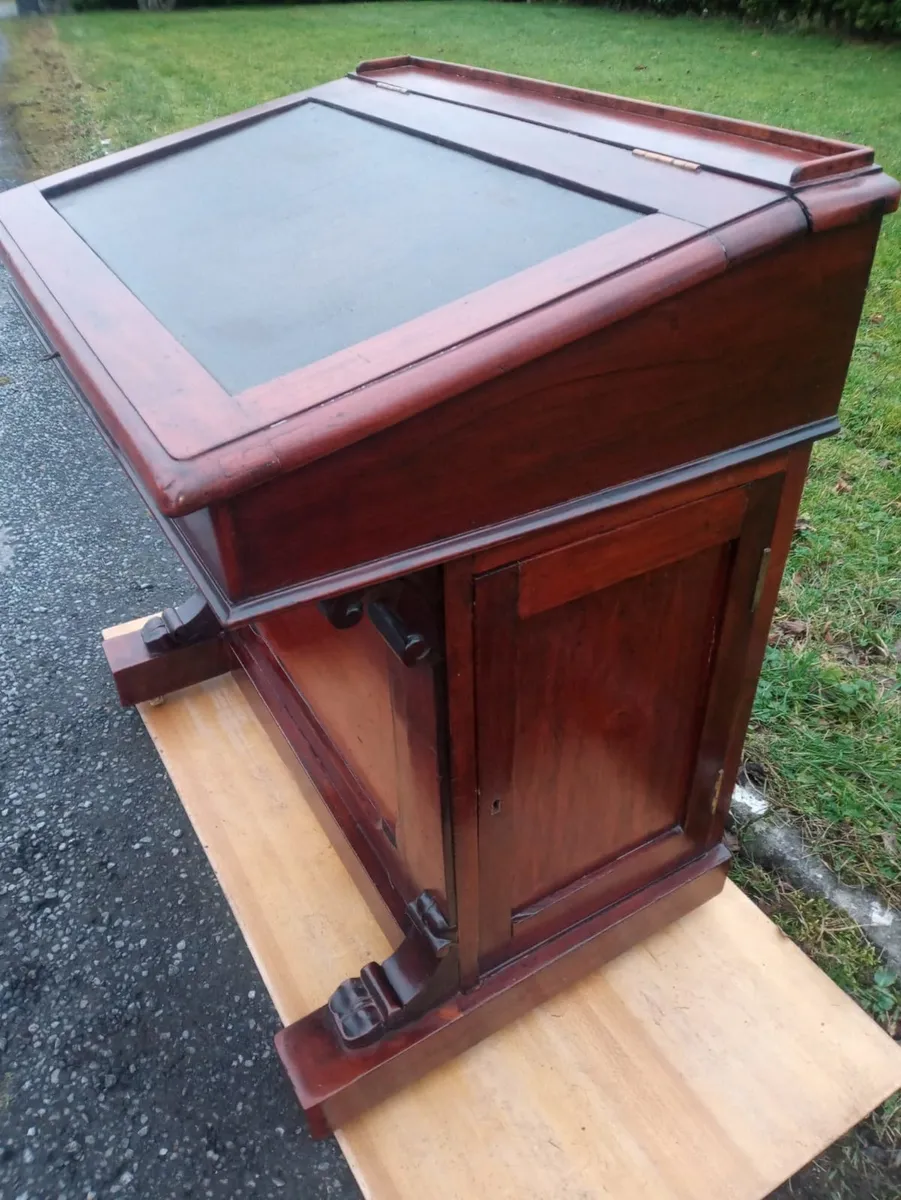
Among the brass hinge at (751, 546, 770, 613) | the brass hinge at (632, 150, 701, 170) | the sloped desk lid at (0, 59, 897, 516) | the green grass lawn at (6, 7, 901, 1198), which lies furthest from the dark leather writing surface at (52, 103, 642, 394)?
the green grass lawn at (6, 7, 901, 1198)

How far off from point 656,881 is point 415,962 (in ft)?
1.37

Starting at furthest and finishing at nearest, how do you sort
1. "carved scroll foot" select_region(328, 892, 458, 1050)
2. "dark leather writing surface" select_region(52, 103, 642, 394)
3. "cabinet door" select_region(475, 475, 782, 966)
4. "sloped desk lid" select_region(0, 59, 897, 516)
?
1. "carved scroll foot" select_region(328, 892, 458, 1050)
2. "cabinet door" select_region(475, 475, 782, 966)
3. "dark leather writing surface" select_region(52, 103, 642, 394)
4. "sloped desk lid" select_region(0, 59, 897, 516)

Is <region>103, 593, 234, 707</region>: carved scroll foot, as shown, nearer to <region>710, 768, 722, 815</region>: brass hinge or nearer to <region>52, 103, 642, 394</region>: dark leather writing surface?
<region>52, 103, 642, 394</region>: dark leather writing surface

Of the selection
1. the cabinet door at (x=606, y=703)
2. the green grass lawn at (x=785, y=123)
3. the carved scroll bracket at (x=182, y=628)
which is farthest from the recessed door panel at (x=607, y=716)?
the carved scroll bracket at (x=182, y=628)

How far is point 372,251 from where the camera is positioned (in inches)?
39.4

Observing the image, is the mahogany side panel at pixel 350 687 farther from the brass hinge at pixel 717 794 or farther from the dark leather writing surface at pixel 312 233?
the brass hinge at pixel 717 794

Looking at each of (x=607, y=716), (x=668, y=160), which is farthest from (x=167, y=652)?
(x=668, y=160)

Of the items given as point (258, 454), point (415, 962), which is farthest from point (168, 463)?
point (415, 962)

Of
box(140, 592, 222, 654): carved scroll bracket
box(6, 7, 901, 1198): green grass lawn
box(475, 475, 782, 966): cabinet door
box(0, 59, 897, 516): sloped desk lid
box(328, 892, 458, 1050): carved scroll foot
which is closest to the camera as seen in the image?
box(0, 59, 897, 516): sloped desk lid

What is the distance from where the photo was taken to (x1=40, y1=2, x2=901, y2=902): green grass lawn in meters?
1.82

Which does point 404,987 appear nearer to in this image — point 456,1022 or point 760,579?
point 456,1022

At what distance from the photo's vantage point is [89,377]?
873mm

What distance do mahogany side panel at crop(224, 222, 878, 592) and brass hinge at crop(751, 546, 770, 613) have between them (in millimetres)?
200

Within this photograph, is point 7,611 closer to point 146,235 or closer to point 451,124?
point 146,235
